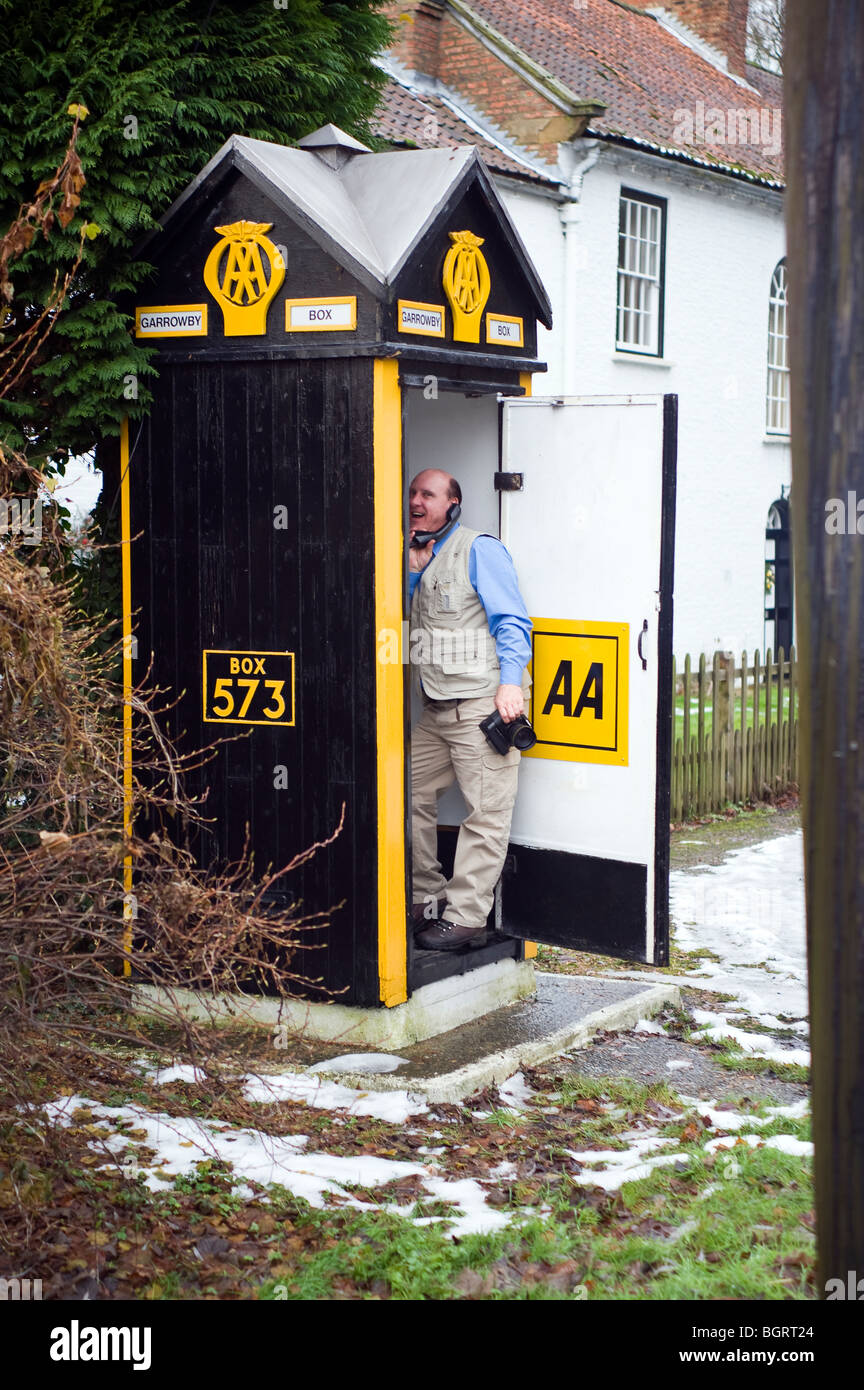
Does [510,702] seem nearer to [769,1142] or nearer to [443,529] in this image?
[443,529]

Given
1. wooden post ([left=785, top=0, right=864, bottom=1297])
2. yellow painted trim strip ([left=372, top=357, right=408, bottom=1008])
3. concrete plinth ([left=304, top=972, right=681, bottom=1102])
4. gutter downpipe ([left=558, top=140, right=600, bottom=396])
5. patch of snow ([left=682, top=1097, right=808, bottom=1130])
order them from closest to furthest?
wooden post ([left=785, top=0, right=864, bottom=1297]) < patch of snow ([left=682, top=1097, right=808, bottom=1130]) < concrete plinth ([left=304, top=972, right=681, bottom=1102]) < yellow painted trim strip ([left=372, top=357, right=408, bottom=1008]) < gutter downpipe ([left=558, top=140, right=600, bottom=396])

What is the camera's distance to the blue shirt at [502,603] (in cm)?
625

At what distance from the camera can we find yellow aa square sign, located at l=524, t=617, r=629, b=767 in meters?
6.32

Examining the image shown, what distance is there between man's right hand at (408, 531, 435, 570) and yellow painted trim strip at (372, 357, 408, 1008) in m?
0.73

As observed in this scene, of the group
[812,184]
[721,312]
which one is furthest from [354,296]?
[721,312]

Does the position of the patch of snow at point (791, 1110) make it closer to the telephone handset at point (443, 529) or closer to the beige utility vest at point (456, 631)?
the beige utility vest at point (456, 631)

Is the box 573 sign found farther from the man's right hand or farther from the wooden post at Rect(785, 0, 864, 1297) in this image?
the wooden post at Rect(785, 0, 864, 1297)

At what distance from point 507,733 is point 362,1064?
1.49 metres

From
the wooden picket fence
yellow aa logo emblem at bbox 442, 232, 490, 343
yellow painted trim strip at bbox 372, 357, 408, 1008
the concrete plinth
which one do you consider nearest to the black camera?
yellow painted trim strip at bbox 372, 357, 408, 1008

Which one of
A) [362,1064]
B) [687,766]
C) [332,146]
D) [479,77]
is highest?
[479,77]

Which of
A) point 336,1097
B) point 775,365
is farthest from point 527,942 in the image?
point 775,365

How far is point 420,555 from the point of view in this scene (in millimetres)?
6598

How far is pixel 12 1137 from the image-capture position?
441cm

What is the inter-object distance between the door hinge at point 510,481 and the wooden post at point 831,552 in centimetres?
415
